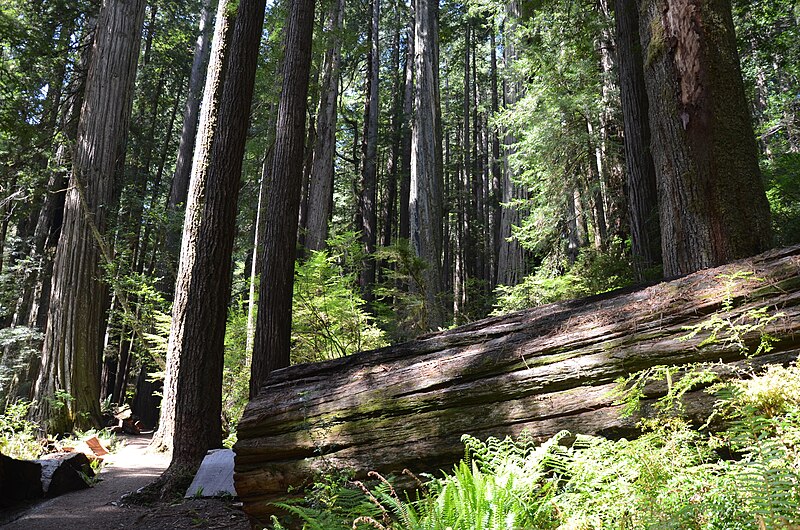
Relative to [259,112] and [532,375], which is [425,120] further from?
[532,375]

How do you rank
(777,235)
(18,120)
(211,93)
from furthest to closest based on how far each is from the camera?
(18,120), (211,93), (777,235)

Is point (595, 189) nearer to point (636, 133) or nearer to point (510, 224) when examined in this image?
point (636, 133)

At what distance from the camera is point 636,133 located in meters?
8.47

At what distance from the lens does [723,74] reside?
4.80 m

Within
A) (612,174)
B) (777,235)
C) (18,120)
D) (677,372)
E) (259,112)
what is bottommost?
(677,372)

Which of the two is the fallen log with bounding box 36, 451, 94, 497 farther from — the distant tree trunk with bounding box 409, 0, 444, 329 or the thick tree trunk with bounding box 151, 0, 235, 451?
the distant tree trunk with bounding box 409, 0, 444, 329

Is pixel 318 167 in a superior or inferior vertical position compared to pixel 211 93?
superior

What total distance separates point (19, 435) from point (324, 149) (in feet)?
43.7

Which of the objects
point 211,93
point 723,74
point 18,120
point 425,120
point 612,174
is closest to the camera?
point 723,74

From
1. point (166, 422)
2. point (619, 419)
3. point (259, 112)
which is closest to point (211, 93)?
point (166, 422)

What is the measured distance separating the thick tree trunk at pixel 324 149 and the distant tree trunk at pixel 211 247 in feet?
30.3

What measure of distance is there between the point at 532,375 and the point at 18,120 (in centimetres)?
1368

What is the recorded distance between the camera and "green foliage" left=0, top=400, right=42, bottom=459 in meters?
8.20

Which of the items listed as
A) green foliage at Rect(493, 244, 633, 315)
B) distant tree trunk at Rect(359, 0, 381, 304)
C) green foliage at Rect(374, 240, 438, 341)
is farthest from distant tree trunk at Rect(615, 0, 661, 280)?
distant tree trunk at Rect(359, 0, 381, 304)
